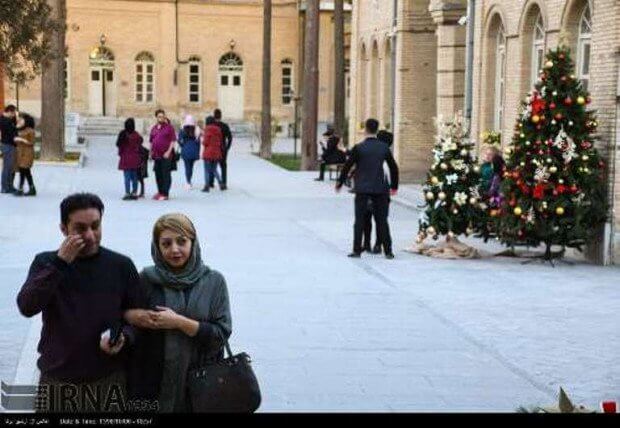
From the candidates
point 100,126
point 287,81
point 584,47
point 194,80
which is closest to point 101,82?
point 100,126

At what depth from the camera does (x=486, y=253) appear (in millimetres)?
16125

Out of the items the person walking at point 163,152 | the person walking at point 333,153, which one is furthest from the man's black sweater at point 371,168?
the person walking at point 333,153

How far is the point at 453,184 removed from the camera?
15.5 metres

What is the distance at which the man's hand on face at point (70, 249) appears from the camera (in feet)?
15.2

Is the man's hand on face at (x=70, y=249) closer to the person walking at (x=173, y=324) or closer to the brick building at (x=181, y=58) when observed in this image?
the person walking at (x=173, y=324)

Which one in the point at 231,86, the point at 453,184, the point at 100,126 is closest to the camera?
the point at 453,184

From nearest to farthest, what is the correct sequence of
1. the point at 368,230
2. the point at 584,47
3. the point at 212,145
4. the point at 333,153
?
the point at 368,230
the point at 584,47
the point at 212,145
the point at 333,153

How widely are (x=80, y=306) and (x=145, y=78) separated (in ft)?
177

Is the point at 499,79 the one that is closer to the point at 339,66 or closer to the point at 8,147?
the point at 8,147

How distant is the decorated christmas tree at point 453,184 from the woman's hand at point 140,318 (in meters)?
10.9

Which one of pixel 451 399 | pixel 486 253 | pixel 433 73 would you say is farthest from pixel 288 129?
pixel 451 399

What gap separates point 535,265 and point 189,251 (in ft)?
35.0

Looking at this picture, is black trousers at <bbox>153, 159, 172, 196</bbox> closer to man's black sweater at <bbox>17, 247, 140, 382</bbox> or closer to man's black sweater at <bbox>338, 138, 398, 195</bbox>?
man's black sweater at <bbox>338, 138, 398, 195</bbox>

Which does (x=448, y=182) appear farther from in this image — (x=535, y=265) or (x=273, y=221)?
(x=273, y=221)
